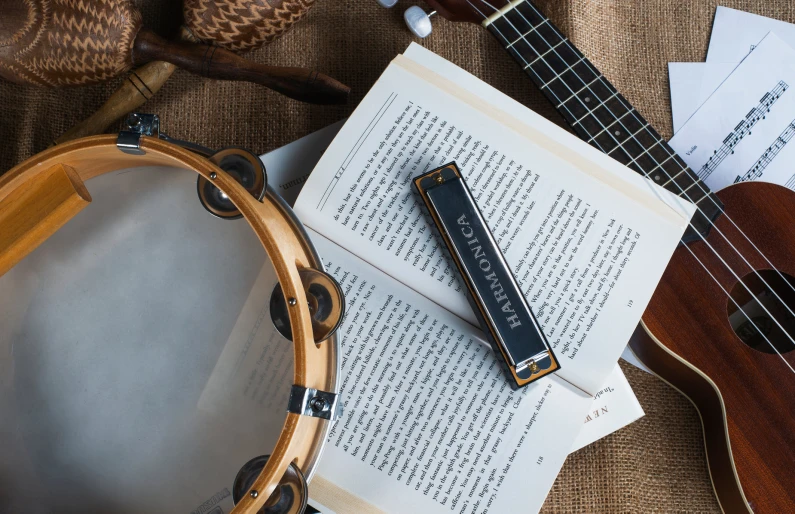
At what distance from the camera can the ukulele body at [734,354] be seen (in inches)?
24.9

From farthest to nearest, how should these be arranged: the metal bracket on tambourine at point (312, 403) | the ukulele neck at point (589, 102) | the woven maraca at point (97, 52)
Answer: the ukulele neck at point (589, 102) < the woven maraca at point (97, 52) < the metal bracket on tambourine at point (312, 403)

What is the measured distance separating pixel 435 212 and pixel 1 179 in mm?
364

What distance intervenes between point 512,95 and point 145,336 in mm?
505

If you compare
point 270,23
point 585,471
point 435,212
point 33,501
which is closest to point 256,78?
point 270,23

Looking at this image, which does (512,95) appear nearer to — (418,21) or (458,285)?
(418,21)

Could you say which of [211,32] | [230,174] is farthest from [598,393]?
[211,32]

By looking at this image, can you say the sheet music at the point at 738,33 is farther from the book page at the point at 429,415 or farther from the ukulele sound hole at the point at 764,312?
the book page at the point at 429,415

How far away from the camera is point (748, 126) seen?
2.47 feet

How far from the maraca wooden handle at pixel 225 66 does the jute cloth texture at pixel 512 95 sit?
10 centimetres

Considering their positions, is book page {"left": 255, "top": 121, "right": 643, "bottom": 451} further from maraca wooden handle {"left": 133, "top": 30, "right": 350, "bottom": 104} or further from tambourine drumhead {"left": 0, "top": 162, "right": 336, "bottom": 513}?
tambourine drumhead {"left": 0, "top": 162, "right": 336, "bottom": 513}

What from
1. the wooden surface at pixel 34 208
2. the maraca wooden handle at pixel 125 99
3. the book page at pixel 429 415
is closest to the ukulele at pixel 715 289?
the book page at pixel 429 415

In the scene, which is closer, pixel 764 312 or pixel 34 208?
pixel 34 208

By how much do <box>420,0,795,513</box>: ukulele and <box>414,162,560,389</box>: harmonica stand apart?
15cm

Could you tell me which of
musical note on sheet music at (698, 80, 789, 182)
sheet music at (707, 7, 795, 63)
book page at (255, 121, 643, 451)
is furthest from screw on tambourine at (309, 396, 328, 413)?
sheet music at (707, 7, 795, 63)
